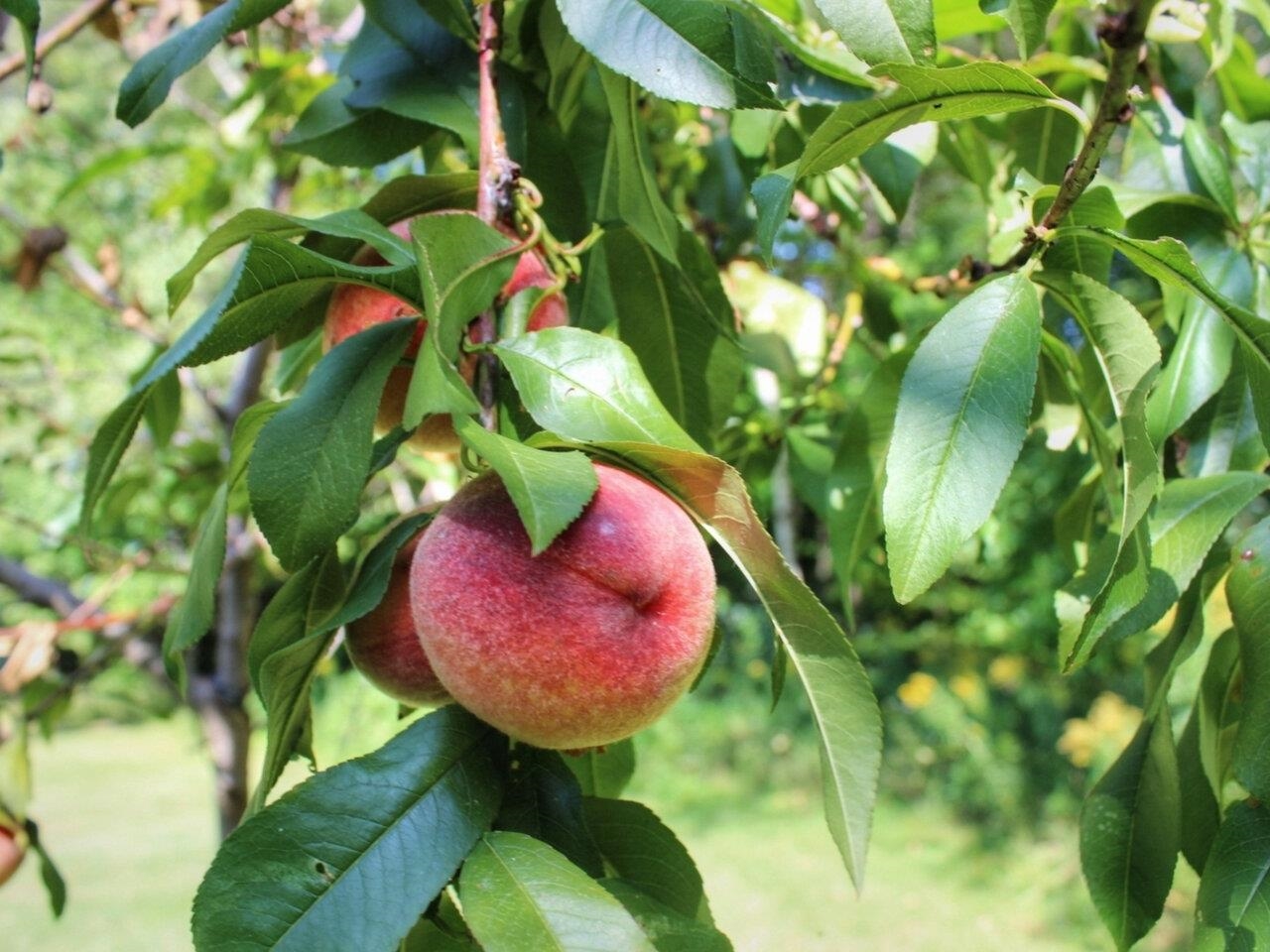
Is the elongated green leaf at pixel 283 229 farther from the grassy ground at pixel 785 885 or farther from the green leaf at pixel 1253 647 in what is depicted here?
the grassy ground at pixel 785 885

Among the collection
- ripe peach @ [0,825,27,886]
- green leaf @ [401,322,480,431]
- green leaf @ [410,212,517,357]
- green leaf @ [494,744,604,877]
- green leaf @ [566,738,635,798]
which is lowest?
ripe peach @ [0,825,27,886]

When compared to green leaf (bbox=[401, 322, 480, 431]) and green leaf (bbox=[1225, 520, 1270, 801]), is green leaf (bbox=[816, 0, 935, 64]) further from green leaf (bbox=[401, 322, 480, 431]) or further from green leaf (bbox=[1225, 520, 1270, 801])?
green leaf (bbox=[1225, 520, 1270, 801])

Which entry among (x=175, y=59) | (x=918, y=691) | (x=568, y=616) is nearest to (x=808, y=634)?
(x=568, y=616)

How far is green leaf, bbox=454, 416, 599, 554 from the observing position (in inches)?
21.4

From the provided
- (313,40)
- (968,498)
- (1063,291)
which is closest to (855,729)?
(968,498)

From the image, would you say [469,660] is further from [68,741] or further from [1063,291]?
[68,741]

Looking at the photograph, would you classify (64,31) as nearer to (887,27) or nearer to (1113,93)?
(887,27)

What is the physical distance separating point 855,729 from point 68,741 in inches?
359

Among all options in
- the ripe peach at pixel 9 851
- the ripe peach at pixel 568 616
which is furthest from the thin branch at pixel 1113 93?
the ripe peach at pixel 9 851

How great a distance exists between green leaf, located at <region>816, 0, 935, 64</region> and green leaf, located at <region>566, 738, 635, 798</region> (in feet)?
1.77


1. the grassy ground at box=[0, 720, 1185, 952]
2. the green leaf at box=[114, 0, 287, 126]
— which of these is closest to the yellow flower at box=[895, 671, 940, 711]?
the grassy ground at box=[0, 720, 1185, 952]

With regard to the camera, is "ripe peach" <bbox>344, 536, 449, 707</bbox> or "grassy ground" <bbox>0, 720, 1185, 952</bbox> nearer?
"ripe peach" <bbox>344, 536, 449, 707</bbox>

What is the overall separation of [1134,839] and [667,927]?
1.18 feet

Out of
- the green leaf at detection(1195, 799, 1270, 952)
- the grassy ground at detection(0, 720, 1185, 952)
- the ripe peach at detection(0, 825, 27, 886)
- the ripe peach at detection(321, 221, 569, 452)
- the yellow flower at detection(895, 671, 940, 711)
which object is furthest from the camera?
the yellow flower at detection(895, 671, 940, 711)
